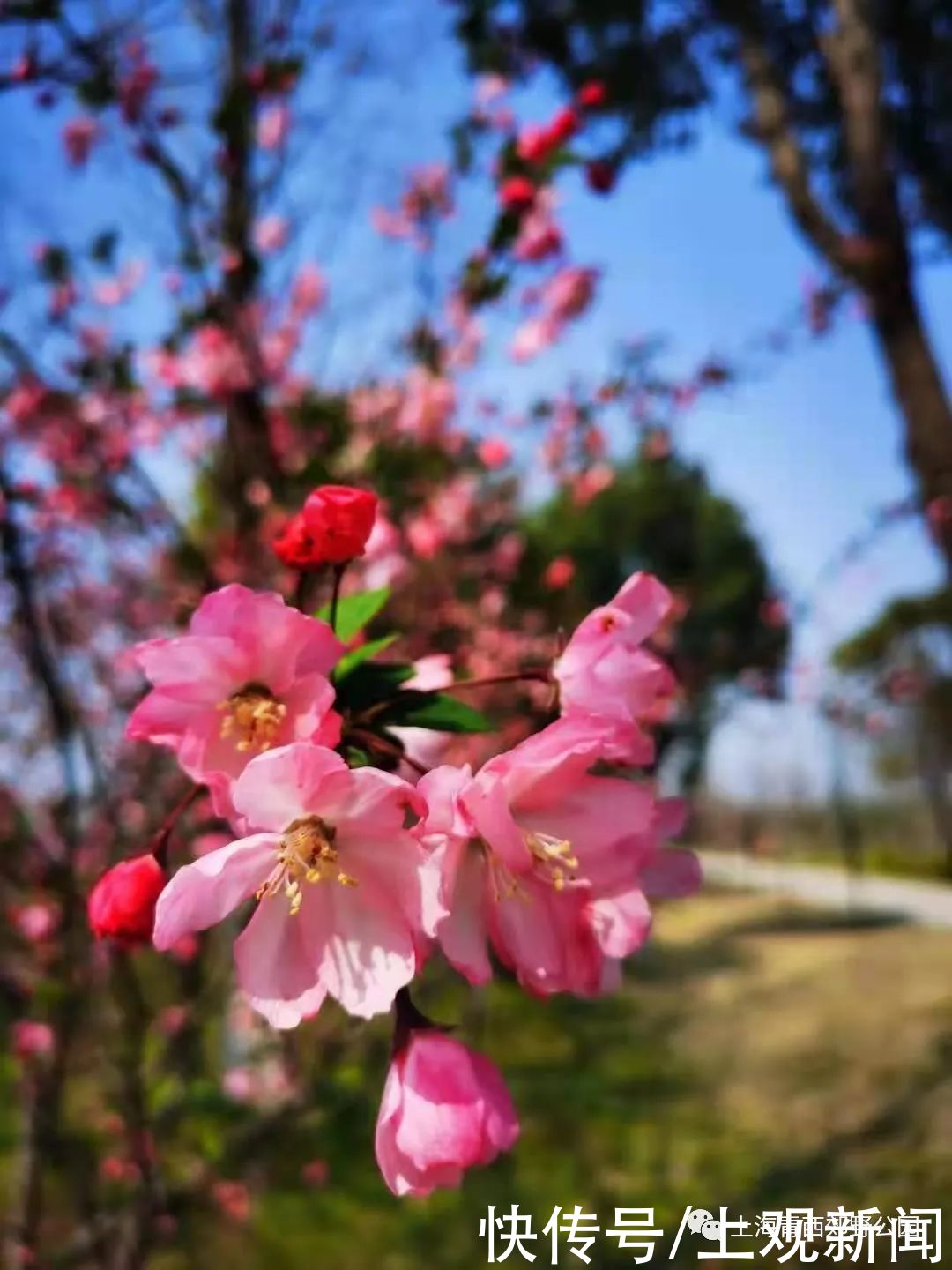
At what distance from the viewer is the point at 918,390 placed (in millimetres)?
3762

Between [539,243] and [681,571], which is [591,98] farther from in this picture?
[681,571]

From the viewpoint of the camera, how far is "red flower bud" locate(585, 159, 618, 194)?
185 centimetres

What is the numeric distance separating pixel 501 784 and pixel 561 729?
61mm

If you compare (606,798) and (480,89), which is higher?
(480,89)

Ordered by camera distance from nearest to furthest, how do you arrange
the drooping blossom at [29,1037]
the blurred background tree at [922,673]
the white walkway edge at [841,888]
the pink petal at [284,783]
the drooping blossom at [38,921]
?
the pink petal at [284,783]
the drooping blossom at [29,1037]
the drooping blossom at [38,921]
the white walkway edge at [841,888]
the blurred background tree at [922,673]

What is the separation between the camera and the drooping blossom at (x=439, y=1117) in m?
0.66

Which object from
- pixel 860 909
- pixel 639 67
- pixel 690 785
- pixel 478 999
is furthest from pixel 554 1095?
pixel 690 785

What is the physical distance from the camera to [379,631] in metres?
1.53

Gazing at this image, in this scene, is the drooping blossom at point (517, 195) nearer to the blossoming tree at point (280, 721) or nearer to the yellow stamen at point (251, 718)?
the blossoming tree at point (280, 721)

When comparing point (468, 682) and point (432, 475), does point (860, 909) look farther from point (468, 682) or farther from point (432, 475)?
point (468, 682)

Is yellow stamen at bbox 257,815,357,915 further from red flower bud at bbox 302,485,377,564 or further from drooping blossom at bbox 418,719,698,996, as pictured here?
red flower bud at bbox 302,485,377,564

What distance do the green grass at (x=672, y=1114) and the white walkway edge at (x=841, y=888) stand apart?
2938mm

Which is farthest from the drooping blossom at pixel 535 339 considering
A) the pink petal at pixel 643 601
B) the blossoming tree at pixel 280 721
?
the pink petal at pixel 643 601

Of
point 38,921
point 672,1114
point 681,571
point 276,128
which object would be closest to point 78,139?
point 276,128
